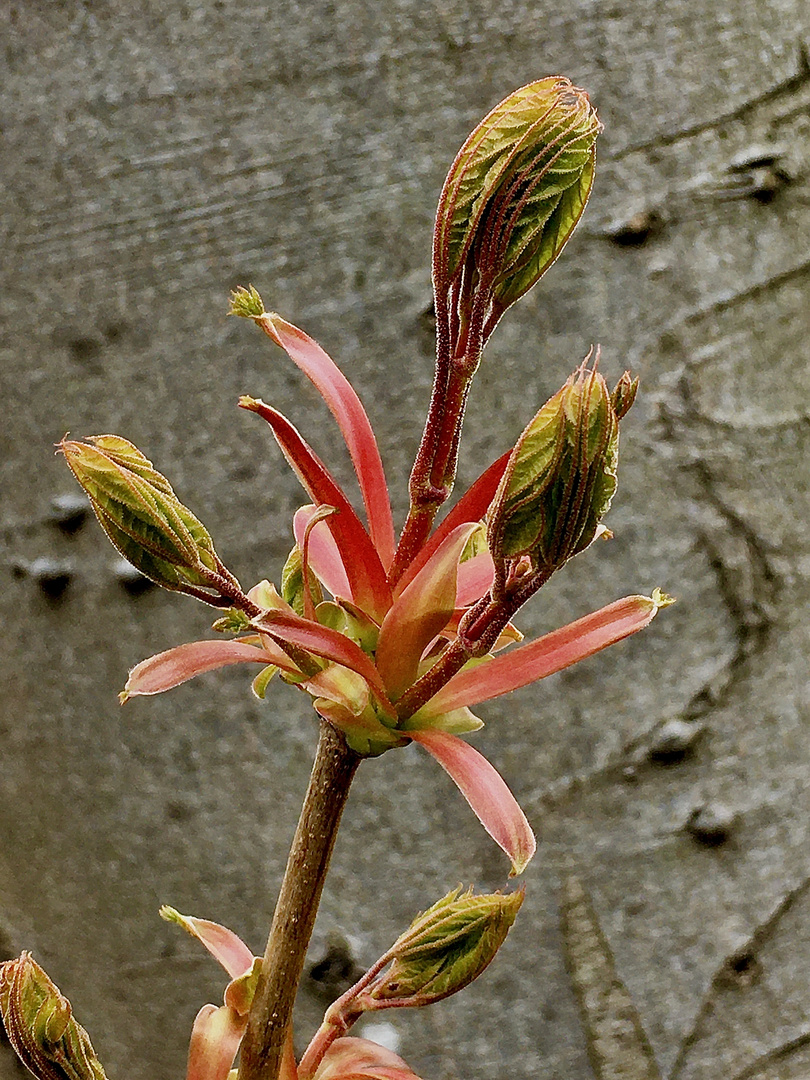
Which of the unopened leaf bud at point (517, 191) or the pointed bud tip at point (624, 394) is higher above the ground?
the unopened leaf bud at point (517, 191)


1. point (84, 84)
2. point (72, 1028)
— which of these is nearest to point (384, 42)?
point (84, 84)

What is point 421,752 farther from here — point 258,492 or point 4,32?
point 4,32

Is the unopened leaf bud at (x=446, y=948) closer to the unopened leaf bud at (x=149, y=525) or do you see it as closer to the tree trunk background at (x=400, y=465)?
the unopened leaf bud at (x=149, y=525)

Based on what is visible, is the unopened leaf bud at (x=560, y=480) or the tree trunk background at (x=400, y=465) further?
the tree trunk background at (x=400, y=465)

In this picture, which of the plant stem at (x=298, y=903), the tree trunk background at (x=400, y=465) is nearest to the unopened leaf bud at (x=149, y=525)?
the plant stem at (x=298, y=903)

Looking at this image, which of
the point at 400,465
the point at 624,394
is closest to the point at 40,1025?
the point at 624,394

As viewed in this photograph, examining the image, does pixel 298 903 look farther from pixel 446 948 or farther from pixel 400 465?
pixel 400 465
